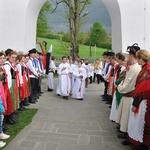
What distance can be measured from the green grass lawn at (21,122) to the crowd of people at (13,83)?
12cm

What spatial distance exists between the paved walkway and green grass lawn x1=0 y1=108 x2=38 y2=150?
115 millimetres

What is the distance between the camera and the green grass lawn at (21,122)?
16.9 ft

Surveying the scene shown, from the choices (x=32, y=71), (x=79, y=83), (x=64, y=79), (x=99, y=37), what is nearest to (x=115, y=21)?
(x=79, y=83)

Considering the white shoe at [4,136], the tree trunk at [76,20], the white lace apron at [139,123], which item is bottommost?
the white shoe at [4,136]

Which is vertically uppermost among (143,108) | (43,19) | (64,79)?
(43,19)

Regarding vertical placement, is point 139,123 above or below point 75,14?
below

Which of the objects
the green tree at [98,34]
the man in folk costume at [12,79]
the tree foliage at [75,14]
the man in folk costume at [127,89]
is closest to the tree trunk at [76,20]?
the tree foliage at [75,14]

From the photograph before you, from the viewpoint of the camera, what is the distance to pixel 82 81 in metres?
9.81

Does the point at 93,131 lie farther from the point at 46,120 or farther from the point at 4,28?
the point at 4,28

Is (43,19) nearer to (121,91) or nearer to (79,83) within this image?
(79,83)

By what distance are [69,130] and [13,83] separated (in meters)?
1.81

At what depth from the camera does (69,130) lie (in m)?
5.52

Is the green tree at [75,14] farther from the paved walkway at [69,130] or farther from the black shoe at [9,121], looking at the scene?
the black shoe at [9,121]

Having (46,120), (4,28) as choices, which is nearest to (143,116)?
(46,120)
